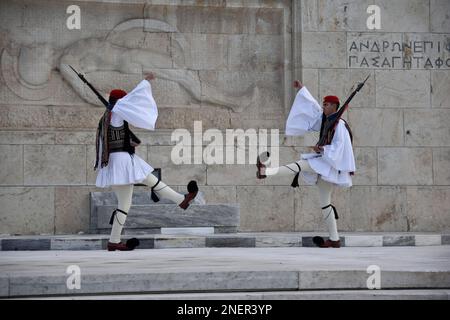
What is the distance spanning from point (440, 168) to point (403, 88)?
54.2 inches

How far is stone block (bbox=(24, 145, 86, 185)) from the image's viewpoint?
1530 centimetres

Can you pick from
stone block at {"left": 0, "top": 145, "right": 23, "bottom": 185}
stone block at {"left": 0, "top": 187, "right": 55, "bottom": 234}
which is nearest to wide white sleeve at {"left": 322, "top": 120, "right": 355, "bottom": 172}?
stone block at {"left": 0, "top": 187, "right": 55, "bottom": 234}

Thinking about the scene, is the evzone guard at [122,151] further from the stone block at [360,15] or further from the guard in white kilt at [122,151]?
the stone block at [360,15]

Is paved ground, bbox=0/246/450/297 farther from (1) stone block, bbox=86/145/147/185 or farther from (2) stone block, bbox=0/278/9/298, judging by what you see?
(1) stone block, bbox=86/145/147/185

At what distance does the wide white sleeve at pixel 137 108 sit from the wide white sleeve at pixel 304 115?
186cm

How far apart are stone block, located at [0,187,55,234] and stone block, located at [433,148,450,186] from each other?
5919 mm

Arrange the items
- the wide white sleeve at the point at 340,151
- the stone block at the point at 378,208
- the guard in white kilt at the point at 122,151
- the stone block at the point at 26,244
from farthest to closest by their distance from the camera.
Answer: the stone block at the point at 378,208
the stone block at the point at 26,244
the wide white sleeve at the point at 340,151
the guard in white kilt at the point at 122,151

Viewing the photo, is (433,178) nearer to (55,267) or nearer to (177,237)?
(177,237)

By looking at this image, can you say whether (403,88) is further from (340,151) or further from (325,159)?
(325,159)

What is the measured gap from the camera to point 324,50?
16.2 meters

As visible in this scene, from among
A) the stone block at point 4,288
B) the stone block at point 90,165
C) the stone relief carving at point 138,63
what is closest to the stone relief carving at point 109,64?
the stone relief carving at point 138,63

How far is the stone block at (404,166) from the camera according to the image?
53.2 ft

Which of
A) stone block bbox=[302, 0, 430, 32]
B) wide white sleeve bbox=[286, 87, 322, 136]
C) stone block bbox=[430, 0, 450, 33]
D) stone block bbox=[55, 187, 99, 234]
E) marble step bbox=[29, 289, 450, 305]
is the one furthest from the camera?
stone block bbox=[430, 0, 450, 33]
